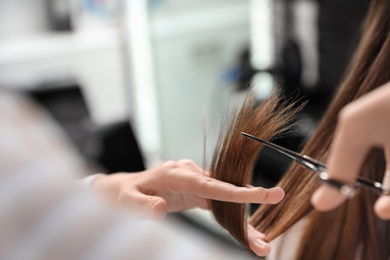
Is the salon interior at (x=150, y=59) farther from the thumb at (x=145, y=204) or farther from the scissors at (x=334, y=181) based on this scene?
the scissors at (x=334, y=181)

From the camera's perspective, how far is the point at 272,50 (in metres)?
2.89

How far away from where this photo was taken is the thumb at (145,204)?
1.95 feet

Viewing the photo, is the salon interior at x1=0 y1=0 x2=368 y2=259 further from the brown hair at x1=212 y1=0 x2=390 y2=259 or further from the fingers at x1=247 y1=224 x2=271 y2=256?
the fingers at x1=247 y1=224 x2=271 y2=256

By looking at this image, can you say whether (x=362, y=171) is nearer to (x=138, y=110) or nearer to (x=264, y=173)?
(x=264, y=173)

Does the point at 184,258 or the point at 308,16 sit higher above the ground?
the point at 184,258

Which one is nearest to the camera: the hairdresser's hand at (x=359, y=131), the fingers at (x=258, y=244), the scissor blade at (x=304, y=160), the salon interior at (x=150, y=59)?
the hairdresser's hand at (x=359, y=131)

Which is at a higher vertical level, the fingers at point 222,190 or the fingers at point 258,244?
the fingers at point 222,190

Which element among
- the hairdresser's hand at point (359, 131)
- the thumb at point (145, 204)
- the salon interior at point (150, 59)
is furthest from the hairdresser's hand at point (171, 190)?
the salon interior at point (150, 59)

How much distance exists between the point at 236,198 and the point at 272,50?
247 cm

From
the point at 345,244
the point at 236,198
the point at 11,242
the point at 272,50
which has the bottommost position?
the point at 272,50

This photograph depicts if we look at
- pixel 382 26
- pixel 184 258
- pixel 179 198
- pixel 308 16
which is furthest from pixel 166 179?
pixel 308 16

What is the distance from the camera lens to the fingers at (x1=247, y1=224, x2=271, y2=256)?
58cm

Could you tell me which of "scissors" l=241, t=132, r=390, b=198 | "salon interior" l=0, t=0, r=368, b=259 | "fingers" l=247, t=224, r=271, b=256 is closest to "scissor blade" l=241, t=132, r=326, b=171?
"scissors" l=241, t=132, r=390, b=198

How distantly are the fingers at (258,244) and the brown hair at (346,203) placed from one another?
0.01 metres
